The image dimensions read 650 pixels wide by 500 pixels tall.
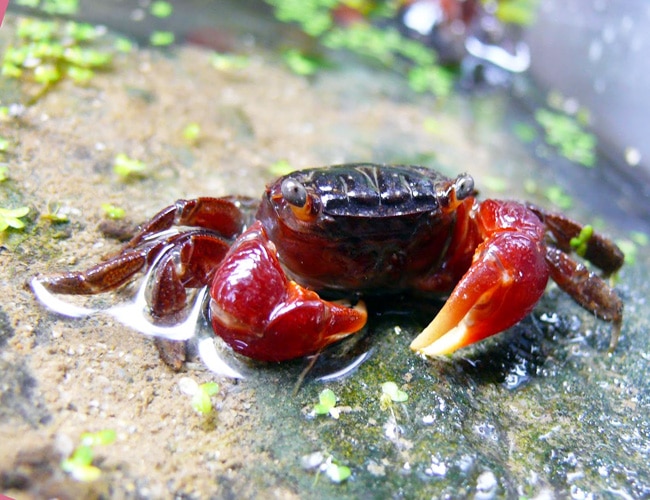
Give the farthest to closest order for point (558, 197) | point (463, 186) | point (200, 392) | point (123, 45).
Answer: point (123, 45), point (558, 197), point (463, 186), point (200, 392)

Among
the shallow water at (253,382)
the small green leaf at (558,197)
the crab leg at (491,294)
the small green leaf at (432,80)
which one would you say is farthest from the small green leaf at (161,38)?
the crab leg at (491,294)

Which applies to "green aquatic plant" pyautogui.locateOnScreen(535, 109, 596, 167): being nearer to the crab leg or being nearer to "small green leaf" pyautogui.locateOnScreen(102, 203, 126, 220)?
the crab leg

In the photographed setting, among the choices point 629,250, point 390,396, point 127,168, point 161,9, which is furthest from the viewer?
point 161,9

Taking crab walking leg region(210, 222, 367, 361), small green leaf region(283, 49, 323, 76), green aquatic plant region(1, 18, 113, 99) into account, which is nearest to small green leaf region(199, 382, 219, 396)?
crab walking leg region(210, 222, 367, 361)

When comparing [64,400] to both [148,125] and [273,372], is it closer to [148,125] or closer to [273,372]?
[273,372]

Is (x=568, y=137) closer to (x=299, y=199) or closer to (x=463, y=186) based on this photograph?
(x=463, y=186)

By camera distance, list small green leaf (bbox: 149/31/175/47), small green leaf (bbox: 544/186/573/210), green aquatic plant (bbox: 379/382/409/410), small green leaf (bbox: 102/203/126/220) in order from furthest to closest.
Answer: small green leaf (bbox: 149/31/175/47) < small green leaf (bbox: 544/186/573/210) < small green leaf (bbox: 102/203/126/220) < green aquatic plant (bbox: 379/382/409/410)

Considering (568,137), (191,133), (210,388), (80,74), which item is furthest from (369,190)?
(568,137)
